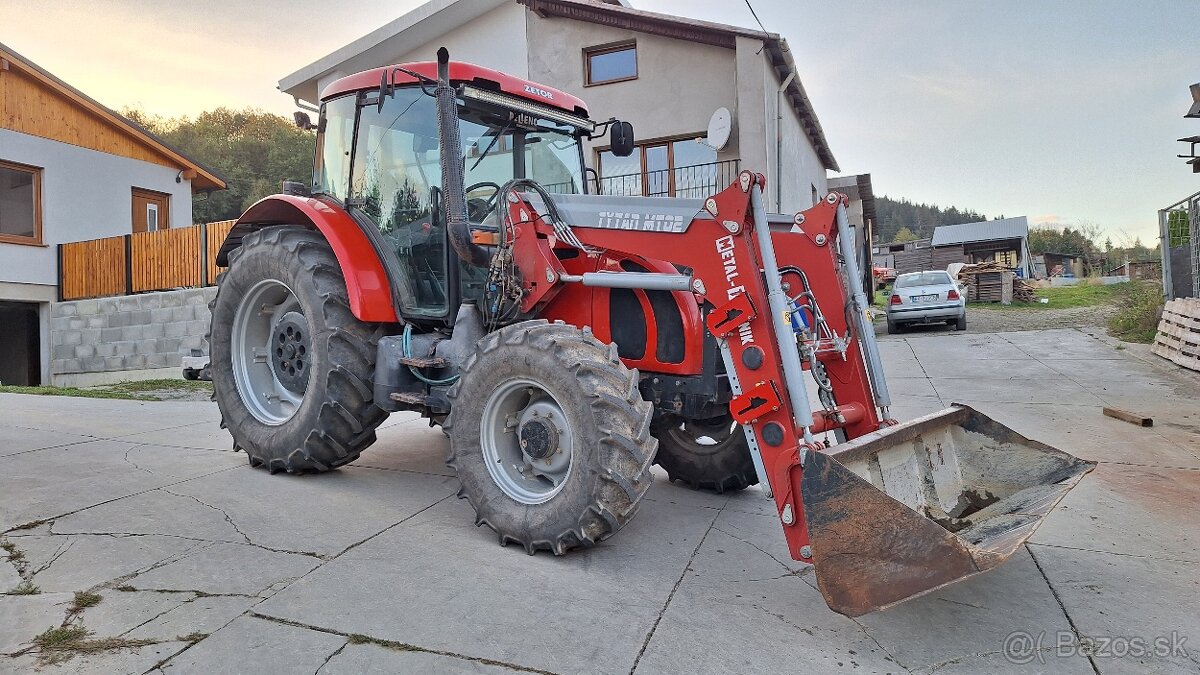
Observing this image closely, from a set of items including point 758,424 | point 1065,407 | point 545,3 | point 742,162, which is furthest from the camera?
point 545,3

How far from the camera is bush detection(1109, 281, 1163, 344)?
1200 centimetres

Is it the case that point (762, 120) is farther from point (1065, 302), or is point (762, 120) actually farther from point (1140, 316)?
point (1065, 302)

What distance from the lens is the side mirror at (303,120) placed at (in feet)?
16.1

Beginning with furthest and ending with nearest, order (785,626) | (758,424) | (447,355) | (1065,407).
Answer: (1065,407), (447,355), (758,424), (785,626)

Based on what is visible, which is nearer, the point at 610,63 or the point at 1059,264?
the point at 610,63

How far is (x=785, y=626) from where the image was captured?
8.44 ft

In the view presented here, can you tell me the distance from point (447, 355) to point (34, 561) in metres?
1.99

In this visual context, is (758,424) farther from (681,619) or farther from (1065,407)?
(1065,407)

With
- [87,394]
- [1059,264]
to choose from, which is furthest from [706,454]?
[1059,264]

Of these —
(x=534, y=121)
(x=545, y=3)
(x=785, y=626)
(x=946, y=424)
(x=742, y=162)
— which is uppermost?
(x=545, y=3)

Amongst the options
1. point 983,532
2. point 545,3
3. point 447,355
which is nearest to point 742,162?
point 545,3

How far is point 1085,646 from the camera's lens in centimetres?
244

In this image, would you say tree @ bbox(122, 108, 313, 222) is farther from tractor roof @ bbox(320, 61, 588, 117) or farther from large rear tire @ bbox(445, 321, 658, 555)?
large rear tire @ bbox(445, 321, 658, 555)

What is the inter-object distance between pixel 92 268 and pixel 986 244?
41033 mm
